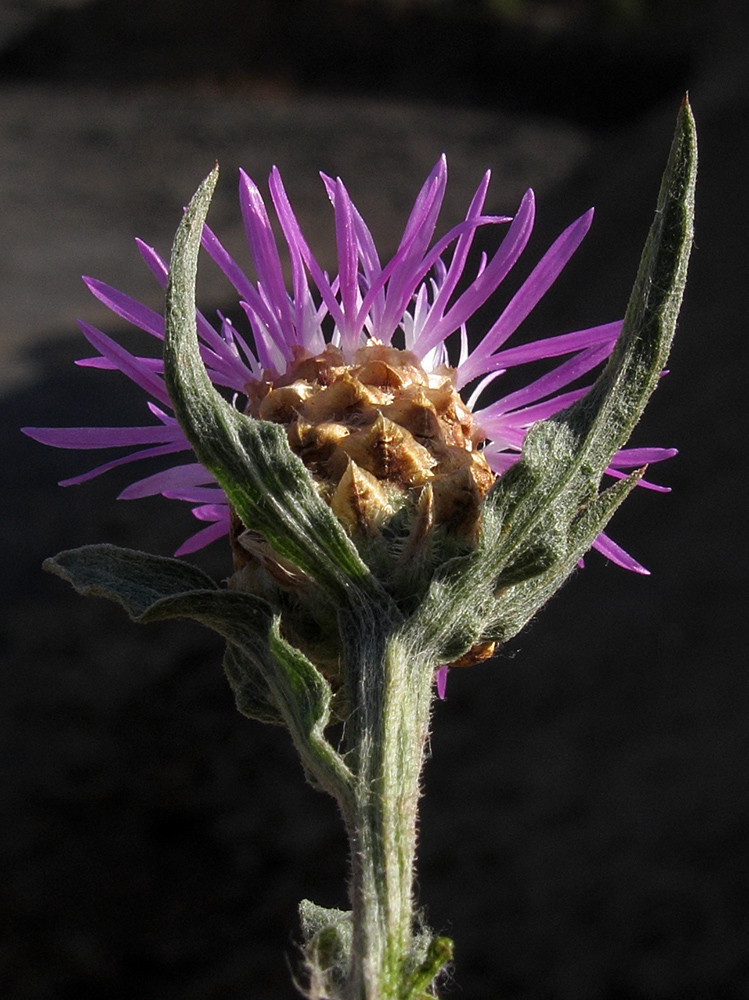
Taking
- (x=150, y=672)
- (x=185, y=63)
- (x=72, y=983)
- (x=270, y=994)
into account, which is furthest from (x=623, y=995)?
(x=185, y=63)

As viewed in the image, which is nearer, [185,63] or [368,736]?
[368,736]

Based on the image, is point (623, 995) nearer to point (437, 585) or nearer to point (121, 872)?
point (121, 872)

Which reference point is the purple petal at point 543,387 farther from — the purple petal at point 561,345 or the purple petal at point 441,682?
the purple petal at point 441,682

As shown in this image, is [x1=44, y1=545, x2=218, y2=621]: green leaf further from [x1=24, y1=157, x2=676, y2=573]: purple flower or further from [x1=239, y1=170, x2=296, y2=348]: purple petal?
[x1=239, y1=170, x2=296, y2=348]: purple petal

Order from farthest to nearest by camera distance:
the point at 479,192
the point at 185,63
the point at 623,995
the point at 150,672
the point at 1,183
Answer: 1. the point at 185,63
2. the point at 1,183
3. the point at 150,672
4. the point at 623,995
5. the point at 479,192

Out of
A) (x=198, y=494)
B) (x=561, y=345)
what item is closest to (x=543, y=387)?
(x=561, y=345)

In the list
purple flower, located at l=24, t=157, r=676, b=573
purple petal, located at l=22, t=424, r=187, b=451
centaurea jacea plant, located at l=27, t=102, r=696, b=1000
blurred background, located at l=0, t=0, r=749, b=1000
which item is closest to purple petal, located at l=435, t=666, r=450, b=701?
centaurea jacea plant, located at l=27, t=102, r=696, b=1000

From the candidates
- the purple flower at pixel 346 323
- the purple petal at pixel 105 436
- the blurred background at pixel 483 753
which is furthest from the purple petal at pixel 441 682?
the blurred background at pixel 483 753

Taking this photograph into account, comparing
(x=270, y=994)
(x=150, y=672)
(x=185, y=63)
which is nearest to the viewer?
(x=270, y=994)
